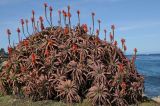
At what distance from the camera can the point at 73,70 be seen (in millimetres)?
13992

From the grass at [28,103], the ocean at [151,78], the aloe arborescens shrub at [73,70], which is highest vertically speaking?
the aloe arborescens shrub at [73,70]

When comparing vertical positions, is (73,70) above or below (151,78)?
above

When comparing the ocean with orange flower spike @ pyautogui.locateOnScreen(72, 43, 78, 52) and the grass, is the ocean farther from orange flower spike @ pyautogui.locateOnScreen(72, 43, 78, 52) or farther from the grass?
orange flower spike @ pyautogui.locateOnScreen(72, 43, 78, 52)

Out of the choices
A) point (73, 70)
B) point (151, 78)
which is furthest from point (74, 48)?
point (151, 78)

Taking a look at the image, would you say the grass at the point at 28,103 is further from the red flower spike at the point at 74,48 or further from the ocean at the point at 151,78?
the ocean at the point at 151,78

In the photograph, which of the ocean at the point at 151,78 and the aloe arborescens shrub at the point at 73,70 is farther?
the ocean at the point at 151,78

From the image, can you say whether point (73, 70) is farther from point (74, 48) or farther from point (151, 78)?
point (151, 78)

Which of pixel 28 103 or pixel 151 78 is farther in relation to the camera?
pixel 151 78

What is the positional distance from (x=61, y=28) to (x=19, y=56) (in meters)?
1.81

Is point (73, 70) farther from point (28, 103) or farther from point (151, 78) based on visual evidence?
point (151, 78)

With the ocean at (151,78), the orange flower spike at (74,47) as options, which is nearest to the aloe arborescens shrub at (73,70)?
the orange flower spike at (74,47)

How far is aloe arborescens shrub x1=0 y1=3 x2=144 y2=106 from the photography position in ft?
45.5

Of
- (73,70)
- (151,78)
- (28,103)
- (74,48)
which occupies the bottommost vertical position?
(151,78)

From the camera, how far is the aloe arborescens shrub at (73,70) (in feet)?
45.5
